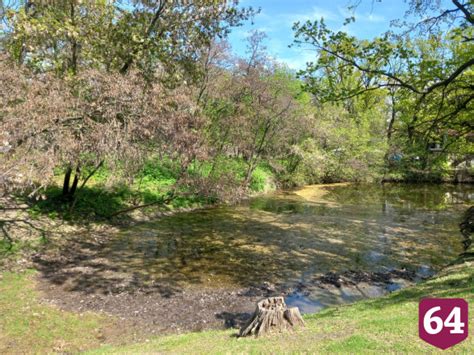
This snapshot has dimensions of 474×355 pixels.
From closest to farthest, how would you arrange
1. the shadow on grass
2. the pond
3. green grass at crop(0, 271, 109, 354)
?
green grass at crop(0, 271, 109, 354) < the pond < the shadow on grass

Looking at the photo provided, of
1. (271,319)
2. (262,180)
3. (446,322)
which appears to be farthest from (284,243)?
(262,180)

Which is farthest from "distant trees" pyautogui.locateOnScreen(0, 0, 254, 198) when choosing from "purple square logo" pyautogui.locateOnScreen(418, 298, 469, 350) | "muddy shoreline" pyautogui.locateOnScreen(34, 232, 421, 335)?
"purple square logo" pyautogui.locateOnScreen(418, 298, 469, 350)

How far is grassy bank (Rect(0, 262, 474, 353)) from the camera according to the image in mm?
5105

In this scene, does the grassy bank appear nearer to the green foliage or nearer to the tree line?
the tree line

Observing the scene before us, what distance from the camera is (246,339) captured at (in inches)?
224

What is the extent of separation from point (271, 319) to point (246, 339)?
50 cm

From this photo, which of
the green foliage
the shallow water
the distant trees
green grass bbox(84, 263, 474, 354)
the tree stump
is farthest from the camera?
the green foliage

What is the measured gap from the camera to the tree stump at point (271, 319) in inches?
228

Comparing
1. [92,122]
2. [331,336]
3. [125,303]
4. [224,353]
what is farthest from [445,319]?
[92,122]

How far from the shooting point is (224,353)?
516 centimetres

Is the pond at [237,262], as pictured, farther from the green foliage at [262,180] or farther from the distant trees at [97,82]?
the green foliage at [262,180]

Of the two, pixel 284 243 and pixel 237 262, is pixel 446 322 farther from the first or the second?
pixel 284 243

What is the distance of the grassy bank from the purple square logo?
115 mm

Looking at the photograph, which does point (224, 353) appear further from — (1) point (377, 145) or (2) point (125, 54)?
(1) point (377, 145)
